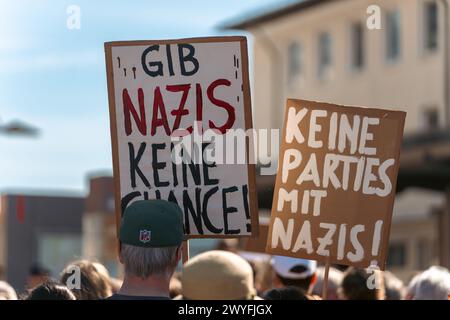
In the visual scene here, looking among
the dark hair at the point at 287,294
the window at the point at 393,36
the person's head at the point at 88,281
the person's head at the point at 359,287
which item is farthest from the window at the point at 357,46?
the dark hair at the point at 287,294

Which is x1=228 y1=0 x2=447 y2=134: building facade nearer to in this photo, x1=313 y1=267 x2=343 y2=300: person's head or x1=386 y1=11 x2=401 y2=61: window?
x1=386 y1=11 x2=401 y2=61: window

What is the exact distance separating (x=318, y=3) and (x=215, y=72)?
40.7m

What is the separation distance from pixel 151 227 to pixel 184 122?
1459 millimetres

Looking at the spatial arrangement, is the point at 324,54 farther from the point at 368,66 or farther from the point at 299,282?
the point at 299,282

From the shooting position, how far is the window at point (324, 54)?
47.7m

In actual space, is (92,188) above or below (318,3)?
below

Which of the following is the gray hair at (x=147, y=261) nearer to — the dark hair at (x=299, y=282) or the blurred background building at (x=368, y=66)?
the dark hair at (x=299, y=282)

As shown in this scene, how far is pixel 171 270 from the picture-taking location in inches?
200

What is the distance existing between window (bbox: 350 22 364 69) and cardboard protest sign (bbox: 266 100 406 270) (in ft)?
130

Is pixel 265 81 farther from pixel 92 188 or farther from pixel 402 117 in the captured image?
pixel 402 117

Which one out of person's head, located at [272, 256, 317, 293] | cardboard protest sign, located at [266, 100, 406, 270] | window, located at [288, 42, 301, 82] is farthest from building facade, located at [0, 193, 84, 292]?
cardboard protest sign, located at [266, 100, 406, 270]

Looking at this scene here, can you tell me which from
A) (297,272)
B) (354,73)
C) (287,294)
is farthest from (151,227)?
(354,73)
